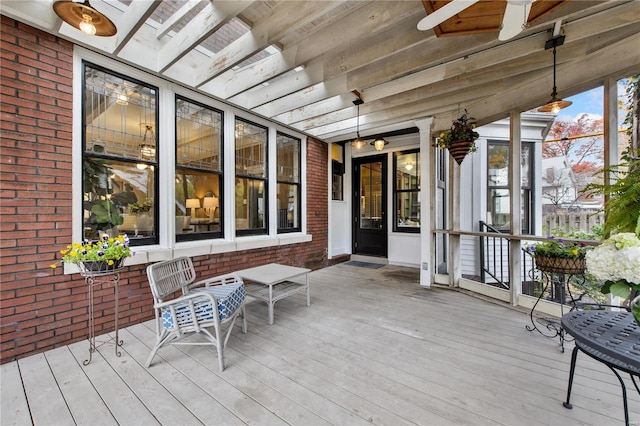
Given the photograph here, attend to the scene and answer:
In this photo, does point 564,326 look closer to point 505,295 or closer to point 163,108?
point 505,295

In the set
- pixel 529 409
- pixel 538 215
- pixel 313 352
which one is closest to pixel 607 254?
pixel 529 409

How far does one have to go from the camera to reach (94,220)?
2.83 metres

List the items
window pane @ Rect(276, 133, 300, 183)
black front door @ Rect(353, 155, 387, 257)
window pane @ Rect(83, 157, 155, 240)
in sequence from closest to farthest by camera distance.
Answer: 1. window pane @ Rect(83, 157, 155, 240)
2. window pane @ Rect(276, 133, 300, 183)
3. black front door @ Rect(353, 155, 387, 257)

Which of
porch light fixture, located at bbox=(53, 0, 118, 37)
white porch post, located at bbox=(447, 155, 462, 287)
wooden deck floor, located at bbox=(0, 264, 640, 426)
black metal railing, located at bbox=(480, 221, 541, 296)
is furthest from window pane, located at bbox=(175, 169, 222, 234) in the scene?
black metal railing, located at bbox=(480, 221, 541, 296)

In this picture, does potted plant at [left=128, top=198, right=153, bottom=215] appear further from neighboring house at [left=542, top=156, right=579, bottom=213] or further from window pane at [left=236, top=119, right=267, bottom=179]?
neighboring house at [left=542, top=156, right=579, bottom=213]

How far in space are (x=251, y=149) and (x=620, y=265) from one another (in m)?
4.49

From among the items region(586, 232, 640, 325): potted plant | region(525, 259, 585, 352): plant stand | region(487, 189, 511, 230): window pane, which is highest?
region(487, 189, 511, 230): window pane

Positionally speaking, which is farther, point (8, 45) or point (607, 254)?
point (8, 45)

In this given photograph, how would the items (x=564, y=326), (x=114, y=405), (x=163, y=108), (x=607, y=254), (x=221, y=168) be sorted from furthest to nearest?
(x=221, y=168) < (x=163, y=108) < (x=114, y=405) < (x=564, y=326) < (x=607, y=254)

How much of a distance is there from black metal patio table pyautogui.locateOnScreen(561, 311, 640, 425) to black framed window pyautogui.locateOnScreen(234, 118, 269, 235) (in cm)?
405

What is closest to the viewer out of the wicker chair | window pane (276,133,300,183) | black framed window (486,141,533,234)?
the wicker chair

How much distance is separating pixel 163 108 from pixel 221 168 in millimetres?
1062

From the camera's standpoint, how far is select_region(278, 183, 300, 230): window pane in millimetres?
5246

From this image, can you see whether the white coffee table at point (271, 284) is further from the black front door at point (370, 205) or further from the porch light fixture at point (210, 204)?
the black front door at point (370, 205)
